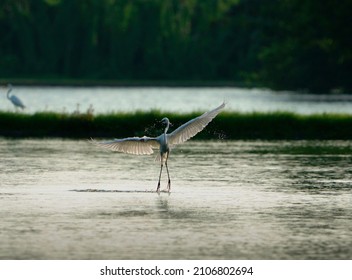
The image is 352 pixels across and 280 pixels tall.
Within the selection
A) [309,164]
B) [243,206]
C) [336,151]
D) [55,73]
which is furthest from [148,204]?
[55,73]

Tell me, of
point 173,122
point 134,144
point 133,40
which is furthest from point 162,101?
point 134,144

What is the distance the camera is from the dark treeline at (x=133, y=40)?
86.4 meters

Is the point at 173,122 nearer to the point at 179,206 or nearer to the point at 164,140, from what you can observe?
the point at 164,140

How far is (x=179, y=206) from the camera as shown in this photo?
1745 cm

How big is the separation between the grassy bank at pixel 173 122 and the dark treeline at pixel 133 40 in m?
48.1

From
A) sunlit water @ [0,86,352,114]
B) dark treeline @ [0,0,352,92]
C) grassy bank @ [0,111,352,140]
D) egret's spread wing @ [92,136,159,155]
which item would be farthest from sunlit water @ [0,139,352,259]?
dark treeline @ [0,0,352,92]

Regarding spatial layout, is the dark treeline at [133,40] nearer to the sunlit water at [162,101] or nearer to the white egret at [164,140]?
the sunlit water at [162,101]

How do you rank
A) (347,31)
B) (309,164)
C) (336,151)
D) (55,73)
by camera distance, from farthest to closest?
(55,73), (347,31), (336,151), (309,164)

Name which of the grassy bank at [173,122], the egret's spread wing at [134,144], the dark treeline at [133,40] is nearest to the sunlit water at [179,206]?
the egret's spread wing at [134,144]

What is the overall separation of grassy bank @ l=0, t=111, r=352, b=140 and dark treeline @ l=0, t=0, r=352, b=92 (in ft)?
158

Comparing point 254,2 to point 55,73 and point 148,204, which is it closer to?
point 55,73

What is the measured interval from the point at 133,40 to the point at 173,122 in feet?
181

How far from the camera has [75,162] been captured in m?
25.1

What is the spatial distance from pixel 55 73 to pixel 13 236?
7530 cm
